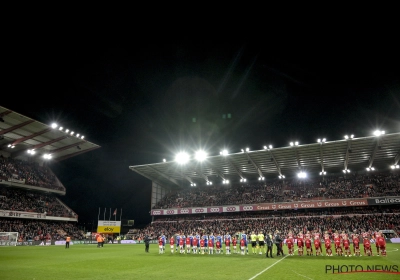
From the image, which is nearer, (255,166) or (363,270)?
(363,270)

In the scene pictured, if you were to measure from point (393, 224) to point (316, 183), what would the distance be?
47.3 ft

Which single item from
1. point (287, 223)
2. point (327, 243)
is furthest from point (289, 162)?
point (327, 243)

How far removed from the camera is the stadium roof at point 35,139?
3938 centimetres

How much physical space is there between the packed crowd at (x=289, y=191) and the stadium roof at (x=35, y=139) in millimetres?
21806

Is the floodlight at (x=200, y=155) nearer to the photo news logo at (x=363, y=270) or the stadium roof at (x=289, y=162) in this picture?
the stadium roof at (x=289, y=162)

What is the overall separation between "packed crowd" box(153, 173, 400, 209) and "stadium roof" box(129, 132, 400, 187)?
206 centimetres

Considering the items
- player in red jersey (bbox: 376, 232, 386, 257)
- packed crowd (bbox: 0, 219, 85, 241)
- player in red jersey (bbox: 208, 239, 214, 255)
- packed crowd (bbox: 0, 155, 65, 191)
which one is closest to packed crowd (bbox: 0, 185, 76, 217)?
packed crowd (bbox: 0, 219, 85, 241)

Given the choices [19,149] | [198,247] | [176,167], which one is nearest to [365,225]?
[198,247]

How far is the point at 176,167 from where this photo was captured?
54.6 m

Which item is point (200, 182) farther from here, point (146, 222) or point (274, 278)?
point (274, 278)

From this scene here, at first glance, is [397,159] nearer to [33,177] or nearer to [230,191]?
[230,191]

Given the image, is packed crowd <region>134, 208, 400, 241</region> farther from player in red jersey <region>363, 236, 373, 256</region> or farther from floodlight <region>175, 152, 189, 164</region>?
player in red jersey <region>363, 236, 373, 256</region>

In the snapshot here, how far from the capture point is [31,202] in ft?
160

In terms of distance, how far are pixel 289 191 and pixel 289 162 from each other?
589 centimetres
